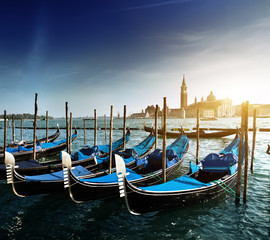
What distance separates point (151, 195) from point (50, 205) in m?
3.18

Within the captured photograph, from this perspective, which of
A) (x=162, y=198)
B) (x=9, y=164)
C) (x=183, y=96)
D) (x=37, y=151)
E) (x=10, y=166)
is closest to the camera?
(x=162, y=198)

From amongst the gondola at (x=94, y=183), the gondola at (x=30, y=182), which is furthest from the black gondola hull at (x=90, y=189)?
the gondola at (x=30, y=182)

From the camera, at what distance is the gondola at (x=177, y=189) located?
4387 millimetres

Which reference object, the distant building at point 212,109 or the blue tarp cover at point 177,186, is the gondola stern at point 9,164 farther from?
the distant building at point 212,109

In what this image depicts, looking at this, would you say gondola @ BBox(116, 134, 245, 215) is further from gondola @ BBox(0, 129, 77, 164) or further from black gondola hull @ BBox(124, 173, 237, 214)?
gondola @ BBox(0, 129, 77, 164)

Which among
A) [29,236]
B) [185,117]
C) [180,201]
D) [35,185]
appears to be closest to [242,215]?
[180,201]

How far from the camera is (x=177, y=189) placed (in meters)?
4.98

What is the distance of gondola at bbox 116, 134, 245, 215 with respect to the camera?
14.4 ft

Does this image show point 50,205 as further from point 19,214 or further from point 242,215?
point 242,215

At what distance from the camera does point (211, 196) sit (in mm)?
5715

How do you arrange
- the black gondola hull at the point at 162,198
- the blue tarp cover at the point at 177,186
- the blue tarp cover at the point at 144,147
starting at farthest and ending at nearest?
the blue tarp cover at the point at 144,147 < the blue tarp cover at the point at 177,186 < the black gondola hull at the point at 162,198

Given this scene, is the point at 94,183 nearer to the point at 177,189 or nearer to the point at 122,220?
the point at 122,220

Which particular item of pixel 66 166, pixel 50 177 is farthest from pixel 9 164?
pixel 66 166

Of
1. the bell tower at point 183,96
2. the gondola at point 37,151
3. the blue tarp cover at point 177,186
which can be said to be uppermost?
the bell tower at point 183,96
